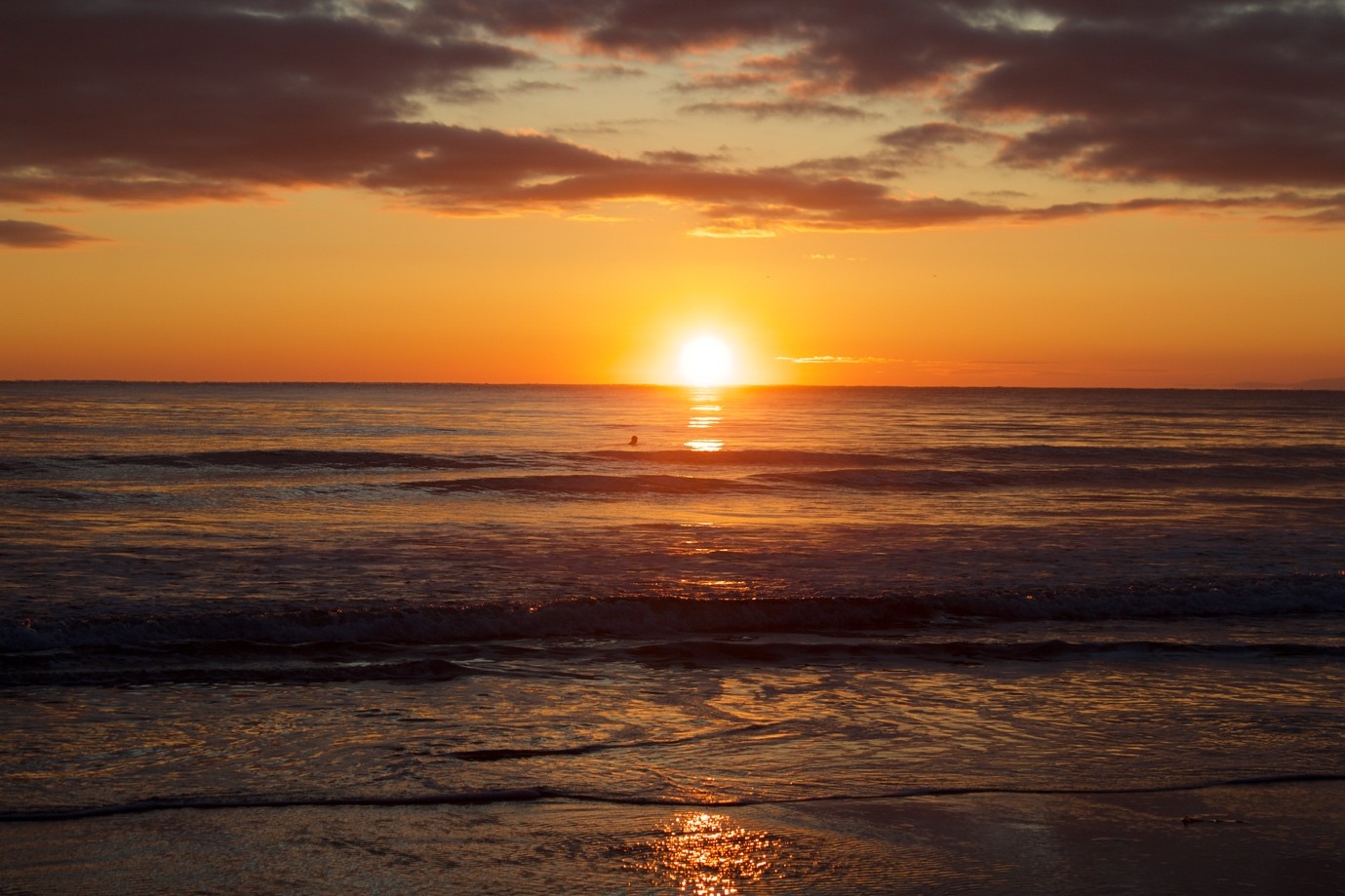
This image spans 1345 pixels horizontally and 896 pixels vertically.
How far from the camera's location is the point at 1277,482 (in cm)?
3550

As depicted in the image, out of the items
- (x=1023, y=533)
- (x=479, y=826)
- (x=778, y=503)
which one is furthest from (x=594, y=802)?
(x=778, y=503)

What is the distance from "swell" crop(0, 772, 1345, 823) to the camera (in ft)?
21.5

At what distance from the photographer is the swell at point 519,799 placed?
6.54 meters

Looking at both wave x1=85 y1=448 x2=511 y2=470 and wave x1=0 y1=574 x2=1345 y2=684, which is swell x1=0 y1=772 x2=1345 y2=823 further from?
wave x1=85 y1=448 x2=511 y2=470

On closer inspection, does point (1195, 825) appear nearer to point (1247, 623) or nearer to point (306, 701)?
point (306, 701)

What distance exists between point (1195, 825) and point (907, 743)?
214 centimetres

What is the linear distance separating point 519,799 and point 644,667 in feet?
13.3

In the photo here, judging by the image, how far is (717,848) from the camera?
6109 mm

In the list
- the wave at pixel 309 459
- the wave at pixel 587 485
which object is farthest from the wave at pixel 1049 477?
the wave at pixel 309 459

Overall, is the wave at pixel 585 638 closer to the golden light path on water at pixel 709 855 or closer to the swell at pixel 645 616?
the swell at pixel 645 616

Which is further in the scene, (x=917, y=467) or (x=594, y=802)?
(x=917, y=467)

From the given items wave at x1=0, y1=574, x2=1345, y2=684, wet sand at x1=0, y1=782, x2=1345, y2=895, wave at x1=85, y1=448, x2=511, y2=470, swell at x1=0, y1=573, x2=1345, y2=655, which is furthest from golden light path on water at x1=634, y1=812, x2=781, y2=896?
wave at x1=85, y1=448, x2=511, y2=470

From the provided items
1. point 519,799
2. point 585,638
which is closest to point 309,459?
point 585,638

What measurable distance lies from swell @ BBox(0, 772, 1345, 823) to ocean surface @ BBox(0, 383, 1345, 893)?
0.09 feet
